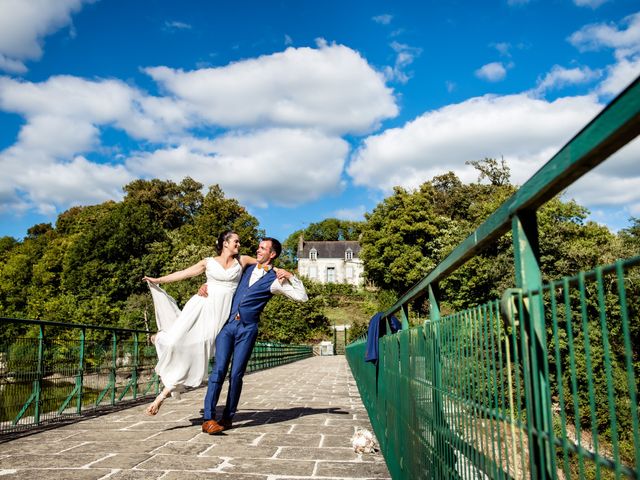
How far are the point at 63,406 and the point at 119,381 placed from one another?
1.77 m

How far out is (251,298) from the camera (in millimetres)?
5879

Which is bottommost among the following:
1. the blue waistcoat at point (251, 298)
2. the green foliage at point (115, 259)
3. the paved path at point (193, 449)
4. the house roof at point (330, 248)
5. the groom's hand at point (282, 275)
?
the paved path at point (193, 449)

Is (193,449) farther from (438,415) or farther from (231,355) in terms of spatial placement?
(438,415)

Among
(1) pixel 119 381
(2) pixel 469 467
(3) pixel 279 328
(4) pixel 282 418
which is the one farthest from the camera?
(3) pixel 279 328

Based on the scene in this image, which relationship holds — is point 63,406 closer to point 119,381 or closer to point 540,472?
point 119,381

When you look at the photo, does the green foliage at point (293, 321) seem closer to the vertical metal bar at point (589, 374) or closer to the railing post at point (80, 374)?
the railing post at point (80, 374)

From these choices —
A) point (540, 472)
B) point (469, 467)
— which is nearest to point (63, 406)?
point (469, 467)

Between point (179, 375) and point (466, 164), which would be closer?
point (179, 375)

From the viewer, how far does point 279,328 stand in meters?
46.1

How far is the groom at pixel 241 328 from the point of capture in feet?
18.6

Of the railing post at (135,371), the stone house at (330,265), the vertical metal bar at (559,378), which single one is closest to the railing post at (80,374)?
the railing post at (135,371)

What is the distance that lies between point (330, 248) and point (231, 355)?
240ft

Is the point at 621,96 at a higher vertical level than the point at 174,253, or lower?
lower

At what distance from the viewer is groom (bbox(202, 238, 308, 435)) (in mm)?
5664
